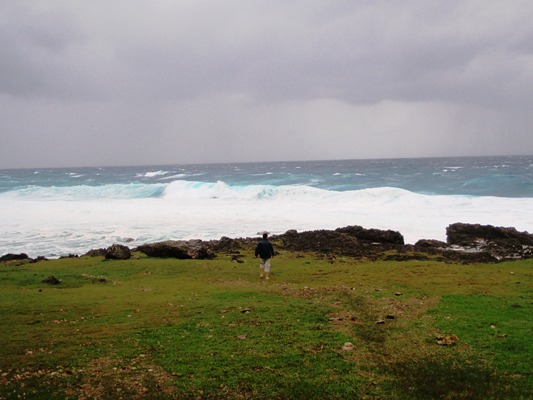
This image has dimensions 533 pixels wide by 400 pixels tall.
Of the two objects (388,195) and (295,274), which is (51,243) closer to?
(295,274)

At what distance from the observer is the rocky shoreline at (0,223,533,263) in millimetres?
21797

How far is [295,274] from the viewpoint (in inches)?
703

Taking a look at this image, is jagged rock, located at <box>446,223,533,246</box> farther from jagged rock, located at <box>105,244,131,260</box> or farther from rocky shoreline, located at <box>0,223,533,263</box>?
jagged rock, located at <box>105,244,131,260</box>

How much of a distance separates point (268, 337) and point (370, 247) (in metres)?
16.9

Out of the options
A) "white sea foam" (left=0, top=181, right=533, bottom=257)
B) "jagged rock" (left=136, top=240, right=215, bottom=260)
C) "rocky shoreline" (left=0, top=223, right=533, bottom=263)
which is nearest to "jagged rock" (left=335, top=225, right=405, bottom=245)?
"rocky shoreline" (left=0, top=223, right=533, bottom=263)

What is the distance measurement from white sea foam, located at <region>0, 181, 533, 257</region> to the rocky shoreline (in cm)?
348

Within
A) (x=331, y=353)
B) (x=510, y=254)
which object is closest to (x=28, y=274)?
(x=331, y=353)

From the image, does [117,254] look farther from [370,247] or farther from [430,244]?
[430,244]

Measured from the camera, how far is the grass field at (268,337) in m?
7.45

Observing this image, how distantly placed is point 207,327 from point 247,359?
7.10 ft

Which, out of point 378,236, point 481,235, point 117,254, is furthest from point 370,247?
point 117,254

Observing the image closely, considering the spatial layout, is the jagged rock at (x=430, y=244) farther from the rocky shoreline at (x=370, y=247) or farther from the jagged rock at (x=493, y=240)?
the jagged rock at (x=493, y=240)

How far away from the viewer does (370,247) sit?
25.5 meters

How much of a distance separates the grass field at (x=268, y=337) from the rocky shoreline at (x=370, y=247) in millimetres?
5210
